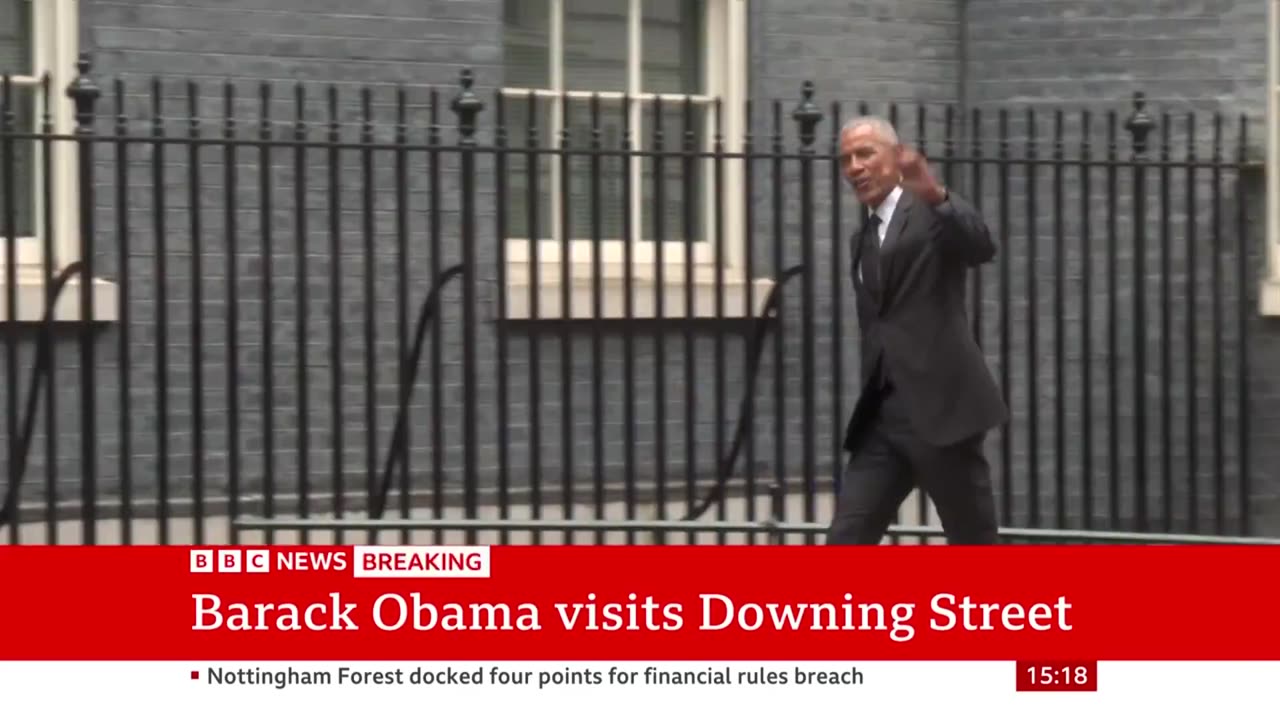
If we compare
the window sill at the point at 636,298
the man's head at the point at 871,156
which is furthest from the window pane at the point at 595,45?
the man's head at the point at 871,156

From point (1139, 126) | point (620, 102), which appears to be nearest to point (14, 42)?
point (620, 102)

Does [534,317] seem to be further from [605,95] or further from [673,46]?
[673,46]

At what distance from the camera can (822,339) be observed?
33.1ft

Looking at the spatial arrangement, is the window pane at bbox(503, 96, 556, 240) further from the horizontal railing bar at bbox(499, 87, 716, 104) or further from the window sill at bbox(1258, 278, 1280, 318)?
the window sill at bbox(1258, 278, 1280, 318)

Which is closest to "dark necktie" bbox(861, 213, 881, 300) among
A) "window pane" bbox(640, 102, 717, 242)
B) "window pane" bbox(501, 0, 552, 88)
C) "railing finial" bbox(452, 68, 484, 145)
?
"railing finial" bbox(452, 68, 484, 145)

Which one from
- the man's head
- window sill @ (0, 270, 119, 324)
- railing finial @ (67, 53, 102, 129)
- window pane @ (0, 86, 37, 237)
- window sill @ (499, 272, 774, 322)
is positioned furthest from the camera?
window sill @ (499, 272, 774, 322)

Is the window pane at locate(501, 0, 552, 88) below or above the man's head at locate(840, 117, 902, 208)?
above

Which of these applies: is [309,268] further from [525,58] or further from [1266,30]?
[1266,30]

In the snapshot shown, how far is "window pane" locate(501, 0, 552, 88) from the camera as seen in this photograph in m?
9.85

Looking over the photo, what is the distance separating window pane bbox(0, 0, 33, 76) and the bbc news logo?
313cm

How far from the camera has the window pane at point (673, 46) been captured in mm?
10141

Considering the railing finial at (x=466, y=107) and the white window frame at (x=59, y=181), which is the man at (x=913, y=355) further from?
the white window frame at (x=59, y=181)

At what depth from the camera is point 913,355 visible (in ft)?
22.3

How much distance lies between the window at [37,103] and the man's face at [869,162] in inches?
134
